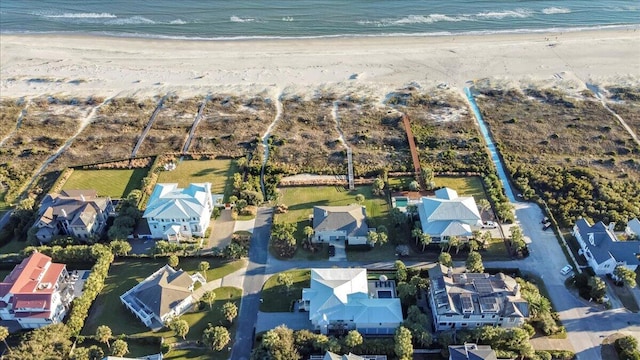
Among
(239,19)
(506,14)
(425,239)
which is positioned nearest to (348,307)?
(425,239)

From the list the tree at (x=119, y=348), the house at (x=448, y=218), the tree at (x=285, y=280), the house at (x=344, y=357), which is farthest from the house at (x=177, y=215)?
the house at (x=448, y=218)

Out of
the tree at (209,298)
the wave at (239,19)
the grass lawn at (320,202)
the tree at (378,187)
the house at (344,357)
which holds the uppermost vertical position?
the wave at (239,19)

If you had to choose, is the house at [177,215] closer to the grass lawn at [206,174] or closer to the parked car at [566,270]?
the grass lawn at [206,174]

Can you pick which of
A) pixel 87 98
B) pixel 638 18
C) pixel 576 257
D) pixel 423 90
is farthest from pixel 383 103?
pixel 638 18

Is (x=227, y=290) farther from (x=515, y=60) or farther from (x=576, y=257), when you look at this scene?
(x=515, y=60)

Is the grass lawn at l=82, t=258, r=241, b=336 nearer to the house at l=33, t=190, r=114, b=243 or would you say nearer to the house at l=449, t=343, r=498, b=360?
the house at l=33, t=190, r=114, b=243

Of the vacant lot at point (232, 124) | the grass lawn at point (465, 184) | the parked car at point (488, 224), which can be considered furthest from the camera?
the vacant lot at point (232, 124)
